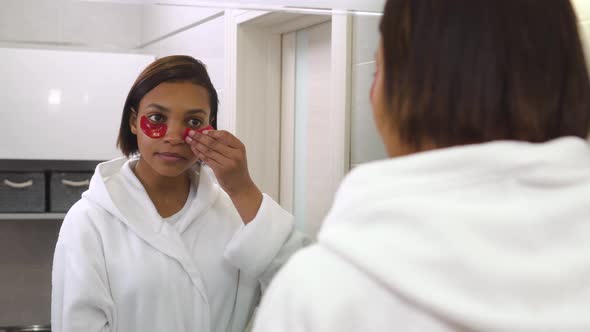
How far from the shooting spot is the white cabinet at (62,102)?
0.94 meters

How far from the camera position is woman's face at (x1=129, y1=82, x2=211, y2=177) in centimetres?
88

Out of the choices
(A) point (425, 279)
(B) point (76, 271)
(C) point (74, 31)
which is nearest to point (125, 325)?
(B) point (76, 271)

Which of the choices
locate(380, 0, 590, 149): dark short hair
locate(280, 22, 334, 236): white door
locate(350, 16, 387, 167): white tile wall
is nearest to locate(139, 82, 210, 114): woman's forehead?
locate(280, 22, 334, 236): white door

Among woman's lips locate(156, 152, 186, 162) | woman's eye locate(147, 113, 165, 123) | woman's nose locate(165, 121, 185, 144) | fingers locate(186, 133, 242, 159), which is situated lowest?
woman's lips locate(156, 152, 186, 162)

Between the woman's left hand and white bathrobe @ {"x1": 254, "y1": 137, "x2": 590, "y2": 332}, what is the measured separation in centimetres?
51

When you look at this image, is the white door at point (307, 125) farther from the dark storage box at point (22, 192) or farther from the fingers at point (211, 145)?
the dark storage box at point (22, 192)

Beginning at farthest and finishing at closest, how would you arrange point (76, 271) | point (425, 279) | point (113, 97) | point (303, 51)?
point (303, 51) < point (113, 97) < point (76, 271) < point (425, 279)

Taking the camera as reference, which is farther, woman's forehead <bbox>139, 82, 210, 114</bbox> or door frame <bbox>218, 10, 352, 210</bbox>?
door frame <bbox>218, 10, 352, 210</bbox>

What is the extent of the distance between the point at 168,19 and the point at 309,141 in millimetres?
322

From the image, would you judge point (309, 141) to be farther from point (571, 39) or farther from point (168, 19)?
point (571, 39)

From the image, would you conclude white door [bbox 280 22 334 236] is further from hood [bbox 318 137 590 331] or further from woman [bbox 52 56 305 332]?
hood [bbox 318 137 590 331]

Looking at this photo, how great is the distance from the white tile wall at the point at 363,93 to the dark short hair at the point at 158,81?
1.13ft

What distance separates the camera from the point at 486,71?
42cm

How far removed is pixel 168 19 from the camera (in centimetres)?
101
